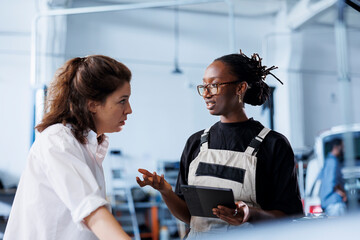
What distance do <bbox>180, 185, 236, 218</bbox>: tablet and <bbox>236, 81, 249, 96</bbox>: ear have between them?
16.3 inches

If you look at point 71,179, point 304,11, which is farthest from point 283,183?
point 304,11

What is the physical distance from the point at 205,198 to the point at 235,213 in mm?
104

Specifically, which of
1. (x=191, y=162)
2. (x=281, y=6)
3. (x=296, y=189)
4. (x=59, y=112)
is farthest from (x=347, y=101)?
(x=281, y=6)

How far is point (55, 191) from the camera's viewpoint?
98 centimetres

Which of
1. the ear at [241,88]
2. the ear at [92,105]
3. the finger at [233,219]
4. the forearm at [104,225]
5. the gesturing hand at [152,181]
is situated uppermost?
the ear at [241,88]

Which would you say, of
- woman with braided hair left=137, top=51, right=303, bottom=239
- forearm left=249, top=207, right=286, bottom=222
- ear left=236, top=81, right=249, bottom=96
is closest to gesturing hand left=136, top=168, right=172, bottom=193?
woman with braided hair left=137, top=51, right=303, bottom=239

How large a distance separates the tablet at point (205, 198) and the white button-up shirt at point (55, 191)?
0.37 meters

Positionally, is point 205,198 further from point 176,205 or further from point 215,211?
point 176,205

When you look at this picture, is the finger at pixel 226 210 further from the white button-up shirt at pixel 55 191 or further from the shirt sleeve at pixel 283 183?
the white button-up shirt at pixel 55 191

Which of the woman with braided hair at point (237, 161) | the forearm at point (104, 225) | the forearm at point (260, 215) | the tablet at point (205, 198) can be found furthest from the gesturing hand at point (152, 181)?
the forearm at point (104, 225)

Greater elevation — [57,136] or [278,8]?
[278,8]

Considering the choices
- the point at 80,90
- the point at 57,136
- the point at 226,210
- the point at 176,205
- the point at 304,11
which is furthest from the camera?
the point at 304,11

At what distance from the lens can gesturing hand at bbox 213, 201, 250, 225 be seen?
133cm

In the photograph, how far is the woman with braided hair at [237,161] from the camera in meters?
1.39
